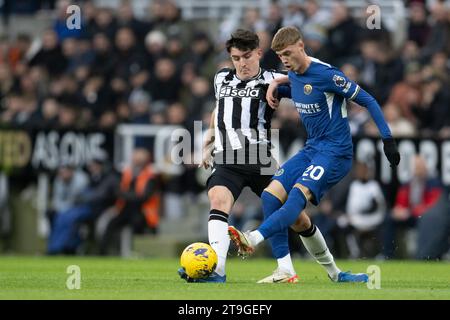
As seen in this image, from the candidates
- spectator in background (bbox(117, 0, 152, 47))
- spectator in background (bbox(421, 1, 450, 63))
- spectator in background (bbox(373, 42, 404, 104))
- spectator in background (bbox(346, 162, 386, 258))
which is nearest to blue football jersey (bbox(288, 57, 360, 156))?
spectator in background (bbox(346, 162, 386, 258))

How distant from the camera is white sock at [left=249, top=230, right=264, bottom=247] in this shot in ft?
31.9

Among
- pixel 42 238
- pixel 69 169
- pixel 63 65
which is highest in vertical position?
pixel 63 65

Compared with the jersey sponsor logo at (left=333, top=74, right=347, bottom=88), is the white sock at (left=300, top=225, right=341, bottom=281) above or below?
below

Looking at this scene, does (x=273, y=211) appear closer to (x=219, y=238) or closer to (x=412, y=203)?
(x=219, y=238)

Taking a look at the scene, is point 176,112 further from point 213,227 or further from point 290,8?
point 213,227

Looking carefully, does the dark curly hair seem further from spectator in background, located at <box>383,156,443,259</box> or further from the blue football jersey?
spectator in background, located at <box>383,156,443,259</box>

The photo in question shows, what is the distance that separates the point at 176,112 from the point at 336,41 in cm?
340

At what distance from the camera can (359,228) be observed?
62.5ft

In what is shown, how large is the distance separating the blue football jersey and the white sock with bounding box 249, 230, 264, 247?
1356 mm

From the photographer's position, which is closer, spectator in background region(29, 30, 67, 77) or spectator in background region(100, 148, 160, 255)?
spectator in background region(100, 148, 160, 255)

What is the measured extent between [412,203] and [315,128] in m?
8.39

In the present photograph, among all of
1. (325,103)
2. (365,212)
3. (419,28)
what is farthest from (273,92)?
(419,28)

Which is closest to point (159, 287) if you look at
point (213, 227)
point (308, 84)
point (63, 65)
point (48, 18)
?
point (213, 227)

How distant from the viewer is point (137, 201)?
20.1 meters
